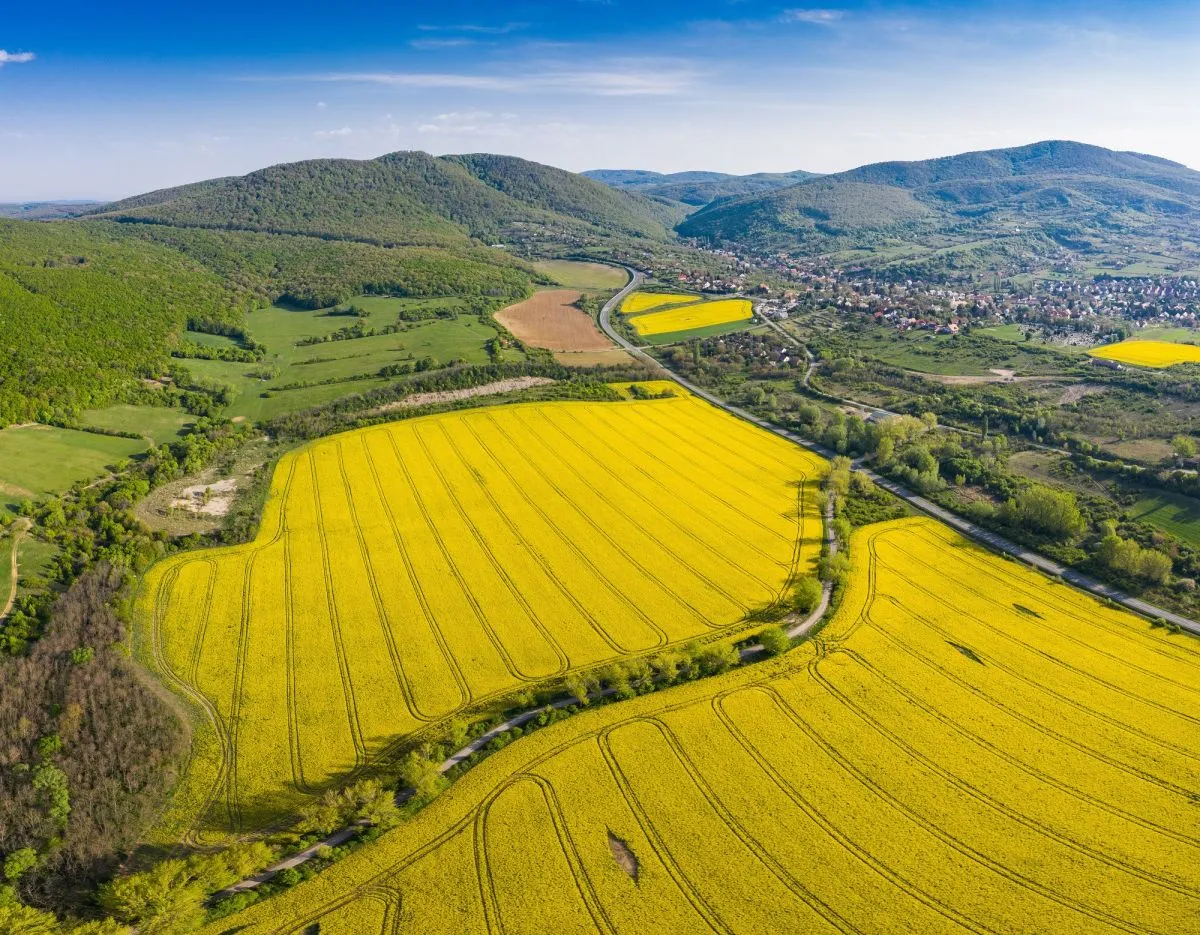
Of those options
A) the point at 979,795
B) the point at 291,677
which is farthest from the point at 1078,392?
the point at 291,677

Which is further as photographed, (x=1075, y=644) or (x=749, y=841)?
(x=1075, y=644)

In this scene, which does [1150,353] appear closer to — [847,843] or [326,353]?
[847,843]

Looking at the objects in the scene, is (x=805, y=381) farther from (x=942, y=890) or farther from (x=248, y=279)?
(x=248, y=279)

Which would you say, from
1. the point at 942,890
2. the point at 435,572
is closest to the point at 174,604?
the point at 435,572

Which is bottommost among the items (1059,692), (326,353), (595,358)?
(1059,692)

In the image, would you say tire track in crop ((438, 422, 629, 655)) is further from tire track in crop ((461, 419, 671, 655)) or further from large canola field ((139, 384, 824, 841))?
tire track in crop ((461, 419, 671, 655))

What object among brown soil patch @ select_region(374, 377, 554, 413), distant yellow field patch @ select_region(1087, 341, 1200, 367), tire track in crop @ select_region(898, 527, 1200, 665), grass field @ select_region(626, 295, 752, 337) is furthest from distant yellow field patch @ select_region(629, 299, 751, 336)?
tire track in crop @ select_region(898, 527, 1200, 665)

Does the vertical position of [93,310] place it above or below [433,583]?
above
